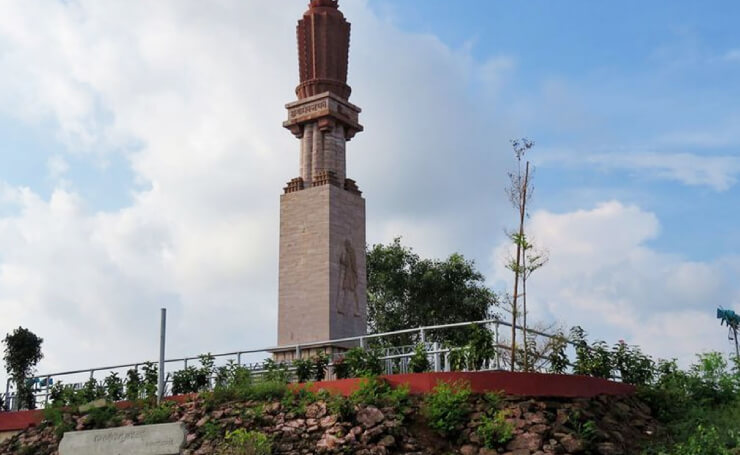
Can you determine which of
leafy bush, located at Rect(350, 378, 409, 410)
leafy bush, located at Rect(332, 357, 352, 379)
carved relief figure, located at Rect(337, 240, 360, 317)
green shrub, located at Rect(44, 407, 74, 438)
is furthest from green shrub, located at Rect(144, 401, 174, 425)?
carved relief figure, located at Rect(337, 240, 360, 317)

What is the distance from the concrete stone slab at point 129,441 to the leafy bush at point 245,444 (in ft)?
2.83

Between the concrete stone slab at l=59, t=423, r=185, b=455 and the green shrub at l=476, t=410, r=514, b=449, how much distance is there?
5.06 meters

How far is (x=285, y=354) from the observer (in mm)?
23203

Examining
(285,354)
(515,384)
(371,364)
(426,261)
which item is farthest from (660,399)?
(426,261)

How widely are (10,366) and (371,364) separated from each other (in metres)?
19.5

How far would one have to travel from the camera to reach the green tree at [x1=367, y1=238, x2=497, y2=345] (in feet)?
Answer: 123

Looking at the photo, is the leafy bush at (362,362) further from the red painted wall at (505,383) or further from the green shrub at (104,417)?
the green shrub at (104,417)

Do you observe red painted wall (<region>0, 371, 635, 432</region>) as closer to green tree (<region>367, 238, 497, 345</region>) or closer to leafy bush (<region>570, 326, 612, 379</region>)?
leafy bush (<region>570, 326, 612, 379</region>)

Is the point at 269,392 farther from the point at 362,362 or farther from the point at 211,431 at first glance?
the point at 362,362

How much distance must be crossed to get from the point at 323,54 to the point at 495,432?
14.3 metres

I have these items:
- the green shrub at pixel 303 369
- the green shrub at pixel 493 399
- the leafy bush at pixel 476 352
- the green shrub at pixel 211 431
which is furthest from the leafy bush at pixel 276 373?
the green shrub at pixel 493 399

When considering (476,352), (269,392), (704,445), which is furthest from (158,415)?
(704,445)

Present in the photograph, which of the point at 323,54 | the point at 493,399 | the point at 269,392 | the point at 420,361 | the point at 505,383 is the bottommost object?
the point at 493,399

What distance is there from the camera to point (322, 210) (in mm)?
24281
